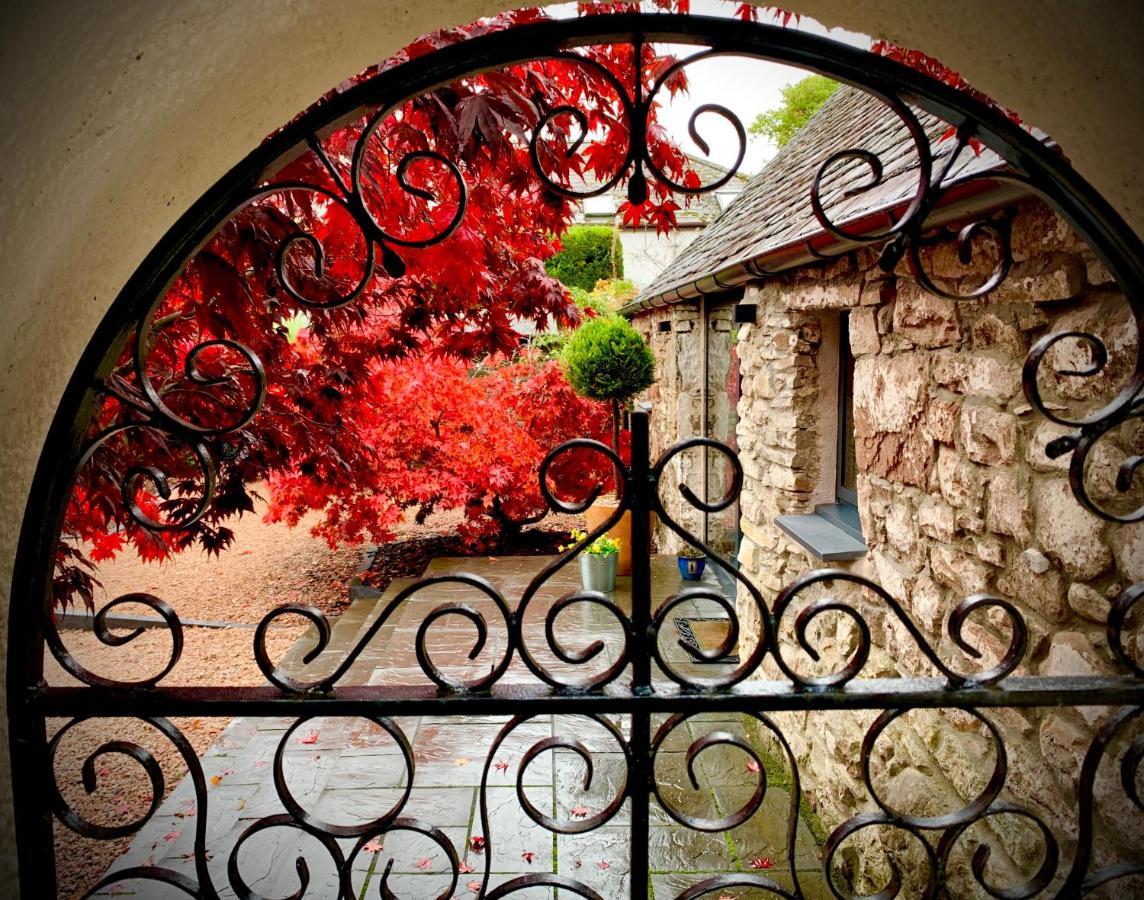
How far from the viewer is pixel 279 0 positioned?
85cm

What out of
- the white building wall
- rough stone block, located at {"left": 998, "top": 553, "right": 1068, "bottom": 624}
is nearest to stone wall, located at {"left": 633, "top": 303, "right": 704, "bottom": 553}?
rough stone block, located at {"left": 998, "top": 553, "right": 1068, "bottom": 624}

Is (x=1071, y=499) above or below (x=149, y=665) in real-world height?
above

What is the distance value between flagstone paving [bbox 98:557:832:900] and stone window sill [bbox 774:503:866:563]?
98 cm

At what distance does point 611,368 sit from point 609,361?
0.23 ft

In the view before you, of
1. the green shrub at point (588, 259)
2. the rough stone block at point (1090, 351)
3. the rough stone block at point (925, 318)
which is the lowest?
the rough stone block at point (1090, 351)

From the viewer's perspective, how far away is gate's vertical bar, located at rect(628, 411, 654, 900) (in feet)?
3.17

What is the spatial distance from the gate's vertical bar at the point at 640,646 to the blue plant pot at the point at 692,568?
506cm

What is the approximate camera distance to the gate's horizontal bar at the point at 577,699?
91cm

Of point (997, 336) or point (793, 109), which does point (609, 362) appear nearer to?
point (997, 336)

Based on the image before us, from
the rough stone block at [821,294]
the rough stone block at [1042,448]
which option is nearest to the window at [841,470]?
the rough stone block at [821,294]

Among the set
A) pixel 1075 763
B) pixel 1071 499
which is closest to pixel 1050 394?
pixel 1071 499

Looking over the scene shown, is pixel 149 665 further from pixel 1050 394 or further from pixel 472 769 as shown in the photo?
pixel 1050 394

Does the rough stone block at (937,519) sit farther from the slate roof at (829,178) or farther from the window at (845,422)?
the window at (845,422)

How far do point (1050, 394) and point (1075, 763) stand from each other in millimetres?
795
